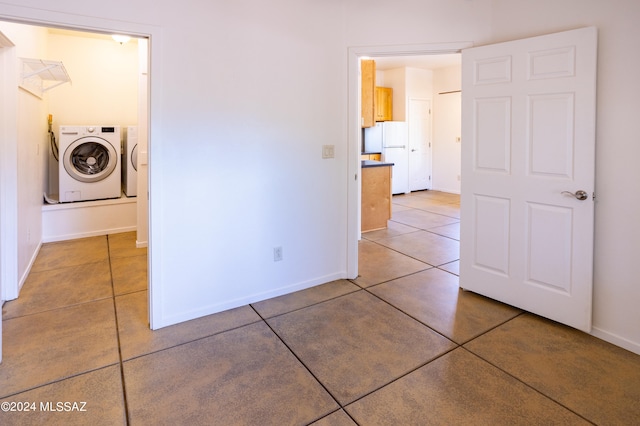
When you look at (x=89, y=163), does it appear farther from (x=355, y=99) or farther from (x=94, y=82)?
(x=355, y=99)

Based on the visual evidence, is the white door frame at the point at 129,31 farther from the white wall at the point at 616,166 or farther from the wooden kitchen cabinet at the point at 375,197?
the wooden kitchen cabinet at the point at 375,197

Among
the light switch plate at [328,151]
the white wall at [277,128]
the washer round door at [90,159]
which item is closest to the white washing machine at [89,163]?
the washer round door at [90,159]

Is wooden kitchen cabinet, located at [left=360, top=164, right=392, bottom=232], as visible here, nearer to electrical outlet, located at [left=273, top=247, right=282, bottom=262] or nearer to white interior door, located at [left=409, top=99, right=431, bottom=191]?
electrical outlet, located at [left=273, top=247, right=282, bottom=262]

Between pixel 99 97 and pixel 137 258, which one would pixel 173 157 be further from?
pixel 99 97

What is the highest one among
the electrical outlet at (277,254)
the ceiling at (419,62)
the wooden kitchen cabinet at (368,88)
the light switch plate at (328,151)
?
the ceiling at (419,62)

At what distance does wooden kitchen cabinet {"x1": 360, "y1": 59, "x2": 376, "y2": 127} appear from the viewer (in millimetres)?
5133

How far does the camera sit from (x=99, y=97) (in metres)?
5.24

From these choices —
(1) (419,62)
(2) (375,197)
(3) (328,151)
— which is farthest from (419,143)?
(3) (328,151)

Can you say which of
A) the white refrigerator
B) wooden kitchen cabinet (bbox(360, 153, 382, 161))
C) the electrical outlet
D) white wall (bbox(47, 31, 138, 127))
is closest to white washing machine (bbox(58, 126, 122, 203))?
white wall (bbox(47, 31, 138, 127))

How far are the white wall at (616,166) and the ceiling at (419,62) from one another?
5029 mm

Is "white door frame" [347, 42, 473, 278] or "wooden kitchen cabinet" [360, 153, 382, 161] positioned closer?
"white door frame" [347, 42, 473, 278]

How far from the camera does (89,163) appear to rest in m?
4.99

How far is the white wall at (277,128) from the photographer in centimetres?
227

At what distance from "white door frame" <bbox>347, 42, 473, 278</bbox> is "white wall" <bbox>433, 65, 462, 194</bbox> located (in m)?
5.56
